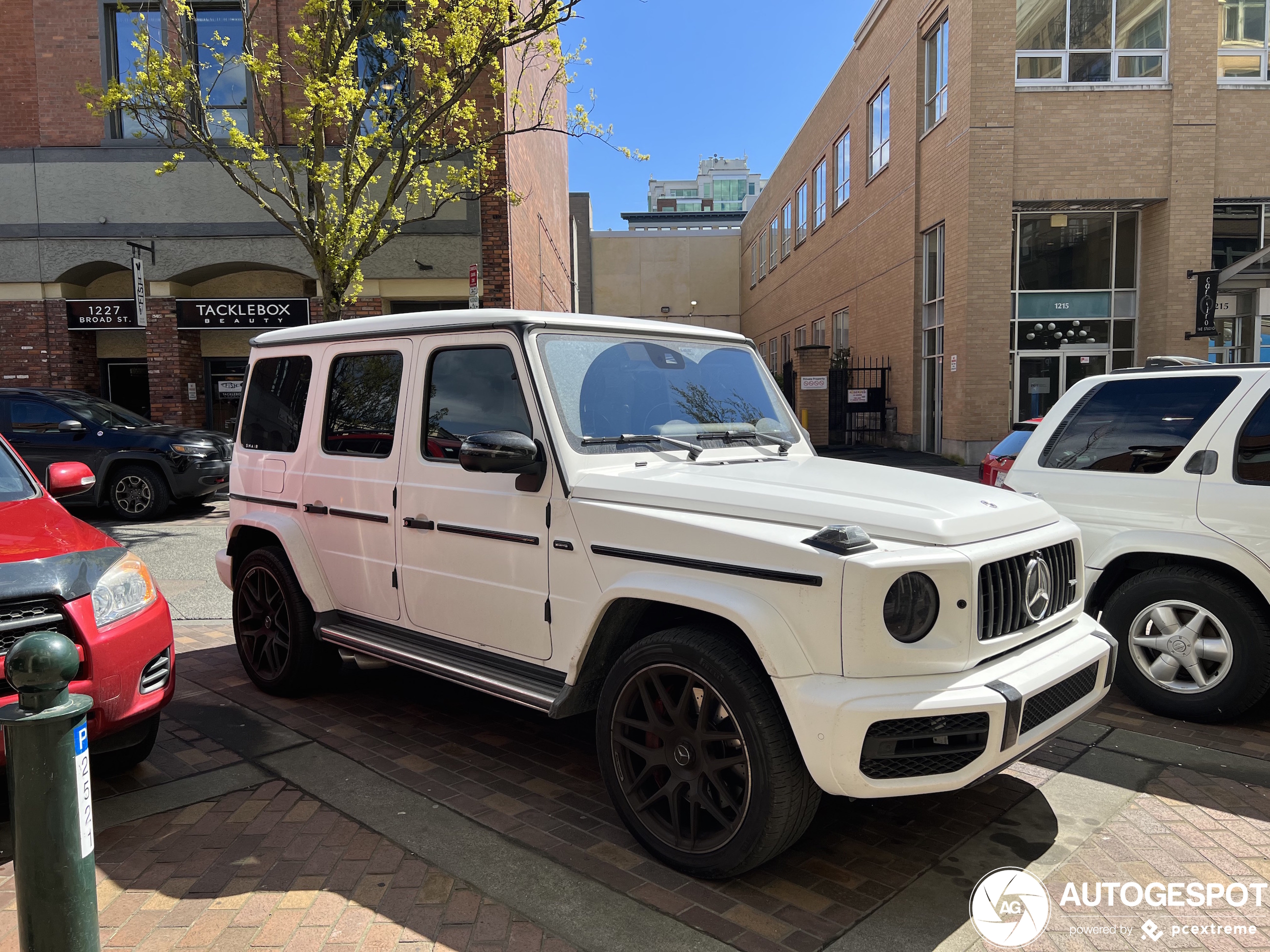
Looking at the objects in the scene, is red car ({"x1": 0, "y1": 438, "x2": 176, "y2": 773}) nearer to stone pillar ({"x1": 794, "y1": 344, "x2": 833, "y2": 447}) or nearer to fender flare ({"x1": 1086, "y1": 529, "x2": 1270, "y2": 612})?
fender flare ({"x1": 1086, "y1": 529, "x2": 1270, "y2": 612})

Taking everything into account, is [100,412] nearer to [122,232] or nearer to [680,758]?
[122,232]

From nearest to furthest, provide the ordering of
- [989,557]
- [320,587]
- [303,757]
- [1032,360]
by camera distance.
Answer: [989,557], [303,757], [320,587], [1032,360]

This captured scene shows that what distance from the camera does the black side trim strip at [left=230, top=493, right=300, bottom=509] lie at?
4871 millimetres

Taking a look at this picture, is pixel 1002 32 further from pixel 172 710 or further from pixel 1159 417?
pixel 172 710

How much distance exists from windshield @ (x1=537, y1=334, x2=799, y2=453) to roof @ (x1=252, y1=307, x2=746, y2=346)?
0.05 m

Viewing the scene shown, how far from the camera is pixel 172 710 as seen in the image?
4.84 m

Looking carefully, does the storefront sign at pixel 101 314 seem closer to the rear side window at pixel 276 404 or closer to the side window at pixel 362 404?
the rear side window at pixel 276 404

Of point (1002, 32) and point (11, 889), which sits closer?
point (11, 889)

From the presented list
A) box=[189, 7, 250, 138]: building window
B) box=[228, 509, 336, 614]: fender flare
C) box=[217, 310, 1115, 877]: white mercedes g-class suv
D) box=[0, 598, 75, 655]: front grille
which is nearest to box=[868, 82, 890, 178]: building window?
box=[189, 7, 250, 138]: building window

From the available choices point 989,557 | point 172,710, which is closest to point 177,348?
point 172,710

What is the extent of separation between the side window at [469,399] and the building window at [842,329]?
24.1m

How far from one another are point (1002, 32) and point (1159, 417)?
52.9 feet

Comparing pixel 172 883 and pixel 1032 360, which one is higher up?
pixel 1032 360

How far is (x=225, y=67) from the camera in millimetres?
17500
